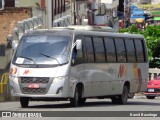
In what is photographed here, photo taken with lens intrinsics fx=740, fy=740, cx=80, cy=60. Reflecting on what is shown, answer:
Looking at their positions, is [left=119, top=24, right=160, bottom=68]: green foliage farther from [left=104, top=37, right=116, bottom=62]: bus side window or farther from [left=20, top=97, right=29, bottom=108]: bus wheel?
[left=20, top=97, right=29, bottom=108]: bus wheel

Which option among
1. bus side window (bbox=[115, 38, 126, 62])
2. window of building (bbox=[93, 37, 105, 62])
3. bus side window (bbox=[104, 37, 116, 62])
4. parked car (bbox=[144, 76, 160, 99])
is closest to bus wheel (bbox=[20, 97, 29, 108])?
window of building (bbox=[93, 37, 105, 62])

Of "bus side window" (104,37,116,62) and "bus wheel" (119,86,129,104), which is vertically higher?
"bus side window" (104,37,116,62)

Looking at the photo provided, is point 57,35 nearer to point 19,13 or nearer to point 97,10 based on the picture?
point 19,13

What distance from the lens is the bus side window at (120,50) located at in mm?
29094

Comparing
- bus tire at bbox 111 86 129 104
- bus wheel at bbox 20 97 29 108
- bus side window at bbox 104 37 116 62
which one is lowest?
bus tire at bbox 111 86 129 104

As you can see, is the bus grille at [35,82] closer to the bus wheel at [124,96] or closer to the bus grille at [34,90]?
the bus grille at [34,90]

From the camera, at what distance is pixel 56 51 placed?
80.6 ft

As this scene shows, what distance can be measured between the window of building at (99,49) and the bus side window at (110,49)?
14.4 inches

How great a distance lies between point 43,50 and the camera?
24.6 meters

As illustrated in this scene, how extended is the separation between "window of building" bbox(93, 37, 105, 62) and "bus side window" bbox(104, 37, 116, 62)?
37cm

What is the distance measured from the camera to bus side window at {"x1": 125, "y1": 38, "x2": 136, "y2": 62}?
30156 mm

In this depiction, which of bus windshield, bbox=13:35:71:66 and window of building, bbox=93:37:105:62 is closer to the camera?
bus windshield, bbox=13:35:71:66

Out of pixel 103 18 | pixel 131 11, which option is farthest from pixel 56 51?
pixel 131 11

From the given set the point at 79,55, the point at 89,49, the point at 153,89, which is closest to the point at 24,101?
the point at 79,55
